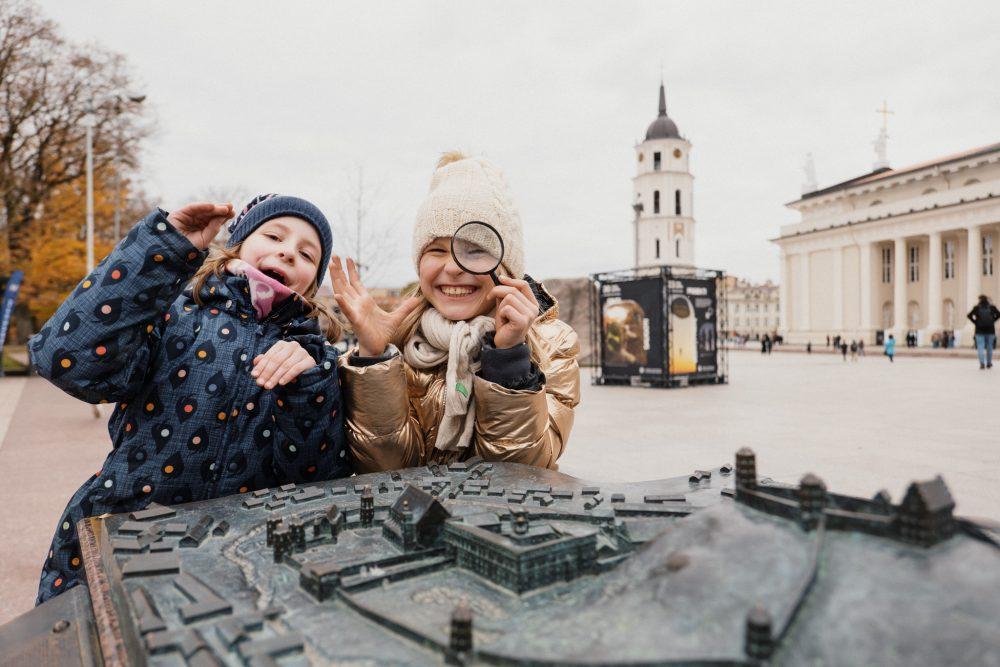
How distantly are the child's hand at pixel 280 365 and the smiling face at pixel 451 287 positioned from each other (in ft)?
2.71

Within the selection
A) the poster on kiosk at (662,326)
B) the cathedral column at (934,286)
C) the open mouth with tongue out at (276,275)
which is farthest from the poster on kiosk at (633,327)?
the cathedral column at (934,286)

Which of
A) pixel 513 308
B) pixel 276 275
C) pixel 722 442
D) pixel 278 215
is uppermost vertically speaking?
pixel 278 215

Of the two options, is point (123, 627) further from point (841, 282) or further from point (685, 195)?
point (685, 195)

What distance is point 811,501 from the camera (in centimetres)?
115

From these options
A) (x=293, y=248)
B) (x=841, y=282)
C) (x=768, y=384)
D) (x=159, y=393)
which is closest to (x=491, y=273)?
(x=293, y=248)

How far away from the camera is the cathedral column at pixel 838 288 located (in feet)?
166

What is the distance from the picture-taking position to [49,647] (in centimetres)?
173

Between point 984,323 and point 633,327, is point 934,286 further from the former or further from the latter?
point 633,327

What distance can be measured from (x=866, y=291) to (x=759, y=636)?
180 ft

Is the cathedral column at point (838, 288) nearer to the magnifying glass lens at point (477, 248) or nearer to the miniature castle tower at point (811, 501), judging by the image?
the magnifying glass lens at point (477, 248)

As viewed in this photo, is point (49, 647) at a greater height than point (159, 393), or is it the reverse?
point (159, 393)

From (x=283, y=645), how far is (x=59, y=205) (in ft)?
84.3

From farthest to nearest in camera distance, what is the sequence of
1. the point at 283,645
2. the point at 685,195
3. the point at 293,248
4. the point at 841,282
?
1. the point at 685,195
2. the point at 841,282
3. the point at 293,248
4. the point at 283,645

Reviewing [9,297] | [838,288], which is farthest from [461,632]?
[838,288]
